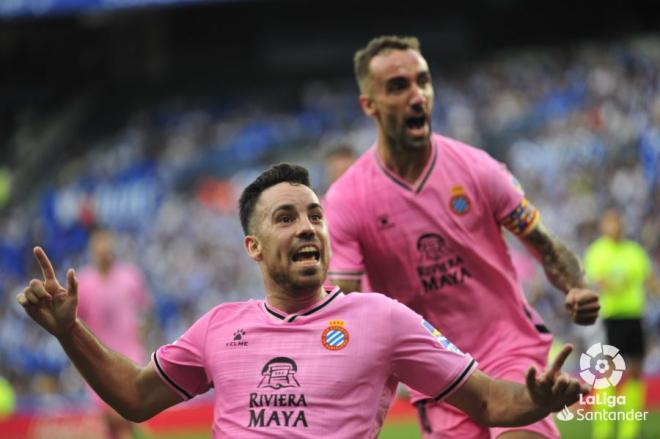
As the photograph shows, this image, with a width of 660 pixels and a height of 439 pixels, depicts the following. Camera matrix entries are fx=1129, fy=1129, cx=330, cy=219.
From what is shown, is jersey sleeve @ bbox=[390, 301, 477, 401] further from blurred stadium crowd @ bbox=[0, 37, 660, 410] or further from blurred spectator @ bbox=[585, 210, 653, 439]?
blurred stadium crowd @ bbox=[0, 37, 660, 410]

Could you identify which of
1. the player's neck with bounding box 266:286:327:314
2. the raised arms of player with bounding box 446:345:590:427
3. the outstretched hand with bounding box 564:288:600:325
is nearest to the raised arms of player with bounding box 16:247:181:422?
the player's neck with bounding box 266:286:327:314

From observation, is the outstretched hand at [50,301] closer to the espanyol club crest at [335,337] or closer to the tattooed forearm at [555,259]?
the espanyol club crest at [335,337]

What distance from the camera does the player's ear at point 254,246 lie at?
468 centimetres

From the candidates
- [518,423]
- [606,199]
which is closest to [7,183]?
[606,199]

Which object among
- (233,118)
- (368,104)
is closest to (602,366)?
(368,104)

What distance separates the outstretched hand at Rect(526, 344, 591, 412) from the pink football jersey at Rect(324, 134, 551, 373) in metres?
1.71

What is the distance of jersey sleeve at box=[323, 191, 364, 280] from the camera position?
5797 mm

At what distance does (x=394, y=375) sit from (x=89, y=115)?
79.1ft

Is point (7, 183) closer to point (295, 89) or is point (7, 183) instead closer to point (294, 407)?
point (295, 89)

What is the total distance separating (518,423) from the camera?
13.4ft

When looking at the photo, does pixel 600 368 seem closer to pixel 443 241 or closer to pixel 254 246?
pixel 443 241

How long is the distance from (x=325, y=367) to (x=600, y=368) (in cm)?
283

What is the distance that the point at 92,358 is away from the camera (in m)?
4.60

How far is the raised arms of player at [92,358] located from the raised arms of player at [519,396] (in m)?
1.23
